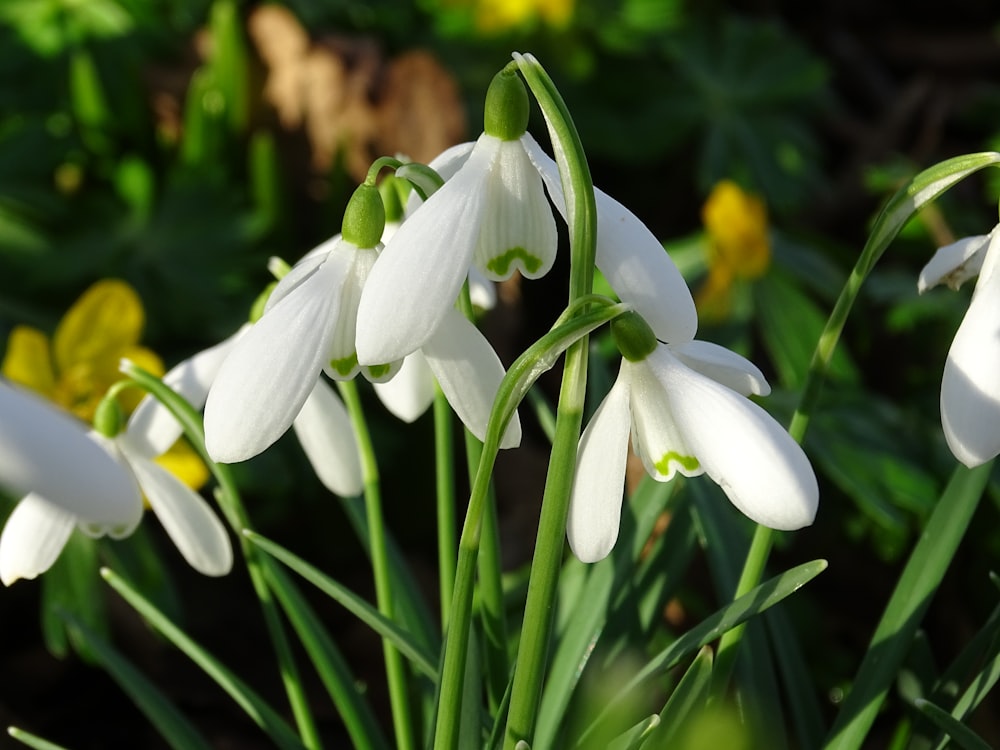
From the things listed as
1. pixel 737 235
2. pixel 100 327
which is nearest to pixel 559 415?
pixel 100 327

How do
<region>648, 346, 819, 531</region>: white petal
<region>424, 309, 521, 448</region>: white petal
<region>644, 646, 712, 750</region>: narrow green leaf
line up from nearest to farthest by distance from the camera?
<region>648, 346, 819, 531</region>: white petal < <region>424, 309, 521, 448</region>: white petal < <region>644, 646, 712, 750</region>: narrow green leaf

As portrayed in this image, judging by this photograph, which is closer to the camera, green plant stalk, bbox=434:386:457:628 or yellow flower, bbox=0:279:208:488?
green plant stalk, bbox=434:386:457:628

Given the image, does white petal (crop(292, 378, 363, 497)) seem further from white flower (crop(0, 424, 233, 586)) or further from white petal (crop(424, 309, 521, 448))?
white petal (crop(424, 309, 521, 448))

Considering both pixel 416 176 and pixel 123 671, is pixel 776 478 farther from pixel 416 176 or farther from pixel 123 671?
pixel 123 671

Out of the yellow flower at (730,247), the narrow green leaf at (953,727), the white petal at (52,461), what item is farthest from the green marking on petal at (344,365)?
the yellow flower at (730,247)

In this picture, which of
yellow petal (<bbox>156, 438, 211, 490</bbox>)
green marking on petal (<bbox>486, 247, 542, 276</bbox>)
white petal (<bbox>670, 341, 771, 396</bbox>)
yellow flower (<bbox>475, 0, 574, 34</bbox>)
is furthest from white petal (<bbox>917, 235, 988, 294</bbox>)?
yellow flower (<bbox>475, 0, 574, 34</bbox>)

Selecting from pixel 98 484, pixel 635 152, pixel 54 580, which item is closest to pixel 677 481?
pixel 98 484

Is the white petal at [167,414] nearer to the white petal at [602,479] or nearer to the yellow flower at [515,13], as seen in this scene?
the white petal at [602,479]
